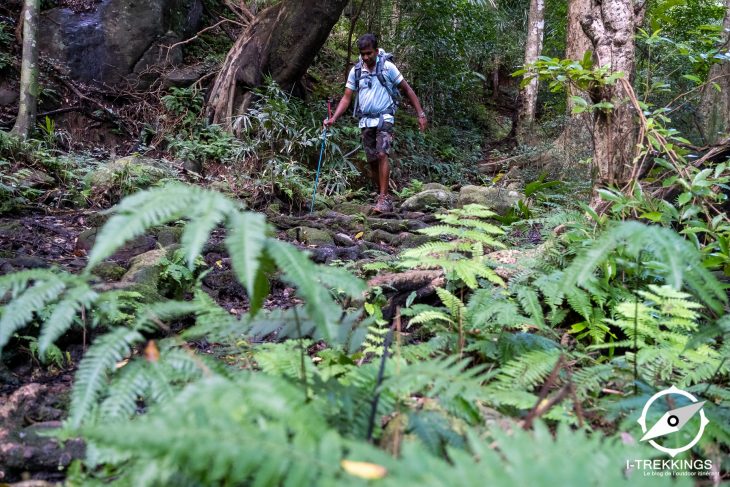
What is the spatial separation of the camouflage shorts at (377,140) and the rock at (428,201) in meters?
0.80

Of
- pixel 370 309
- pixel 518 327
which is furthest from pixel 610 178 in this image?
pixel 370 309

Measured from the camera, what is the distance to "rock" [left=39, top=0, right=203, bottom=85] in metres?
8.51

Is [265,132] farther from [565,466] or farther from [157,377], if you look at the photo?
[565,466]

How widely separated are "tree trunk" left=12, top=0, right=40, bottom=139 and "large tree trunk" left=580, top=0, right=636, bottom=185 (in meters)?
6.67

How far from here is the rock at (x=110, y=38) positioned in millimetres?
8508

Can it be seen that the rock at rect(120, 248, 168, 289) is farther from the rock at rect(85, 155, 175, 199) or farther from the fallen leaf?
the fallen leaf

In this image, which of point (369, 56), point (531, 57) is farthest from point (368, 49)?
point (531, 57)

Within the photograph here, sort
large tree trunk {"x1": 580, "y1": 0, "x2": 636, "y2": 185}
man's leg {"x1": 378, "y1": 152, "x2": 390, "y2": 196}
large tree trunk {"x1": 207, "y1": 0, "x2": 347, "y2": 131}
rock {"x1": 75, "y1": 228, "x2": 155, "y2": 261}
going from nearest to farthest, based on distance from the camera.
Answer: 1. large tree trunk {"x1": 580, "y1": 0, "x2": 636, "y2": 185}
2. rock {"x1": 75, "y1": 228, "x2": 155, "y2": 261}
3. man's leg {"x1": 378, "y1": 152, "x2": 390, "y2": 196}
4. large tree trunk {"x1": 207, "y1": 0, "x2": 347, "y2": 131}

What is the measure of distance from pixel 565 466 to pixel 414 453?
0.26m

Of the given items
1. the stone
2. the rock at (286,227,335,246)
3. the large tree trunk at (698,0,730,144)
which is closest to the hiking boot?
the rock at (286,227,335,246)

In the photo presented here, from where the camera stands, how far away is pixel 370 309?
318 centimetres

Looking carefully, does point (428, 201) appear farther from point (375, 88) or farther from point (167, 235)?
point (167, 235)

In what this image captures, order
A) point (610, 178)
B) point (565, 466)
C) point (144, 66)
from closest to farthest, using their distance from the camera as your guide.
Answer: point (565, 466), point (610, 178), point (144, 66)

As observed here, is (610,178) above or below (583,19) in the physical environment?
below
